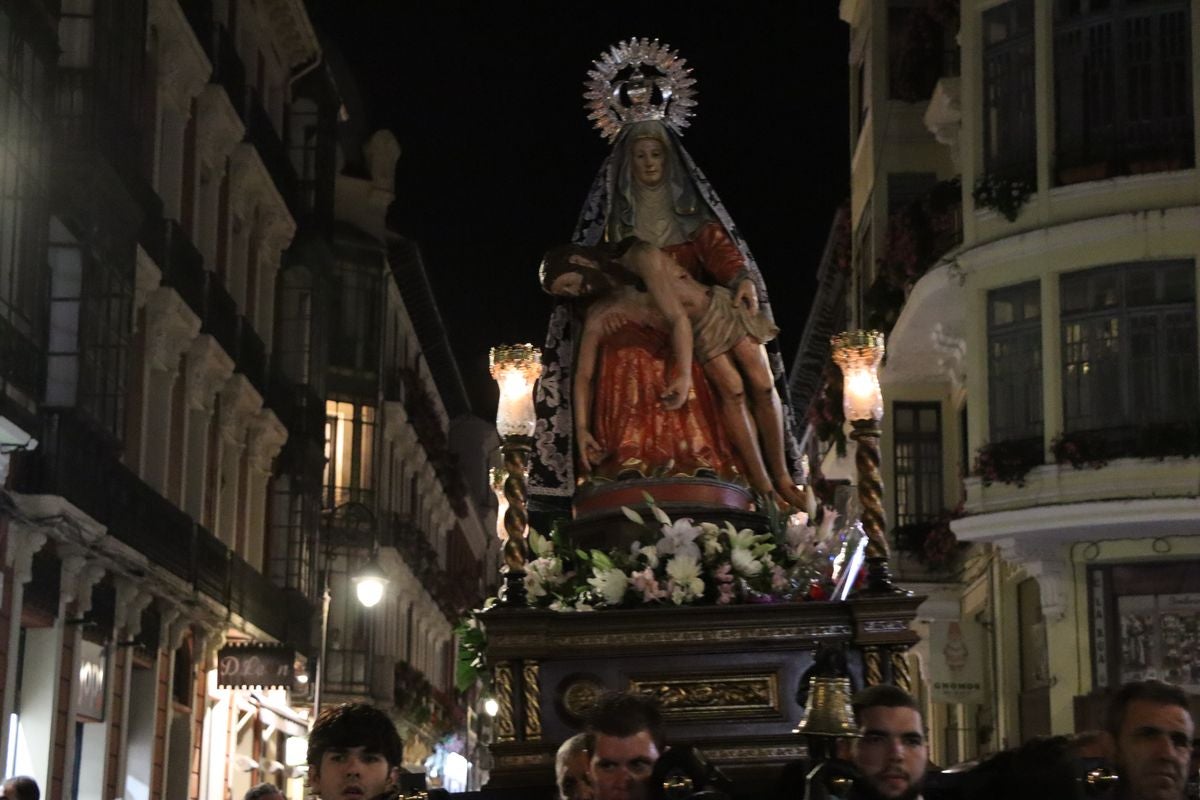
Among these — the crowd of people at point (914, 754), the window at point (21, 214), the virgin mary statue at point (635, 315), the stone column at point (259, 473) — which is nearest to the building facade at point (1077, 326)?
the window at point (21, 214)

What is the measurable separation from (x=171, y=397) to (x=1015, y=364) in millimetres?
11991

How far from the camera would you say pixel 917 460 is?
1225 inches

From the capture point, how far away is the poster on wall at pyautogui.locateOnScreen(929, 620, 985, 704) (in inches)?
1126

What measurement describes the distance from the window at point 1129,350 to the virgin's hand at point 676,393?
37.5 ft

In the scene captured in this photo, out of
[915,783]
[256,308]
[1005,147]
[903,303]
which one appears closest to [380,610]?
[256,308]

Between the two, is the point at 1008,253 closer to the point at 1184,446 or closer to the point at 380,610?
the point at 1184,446

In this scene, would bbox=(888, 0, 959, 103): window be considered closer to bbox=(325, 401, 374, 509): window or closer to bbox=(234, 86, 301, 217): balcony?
bbox=(234, 86, 301, 217): balcony

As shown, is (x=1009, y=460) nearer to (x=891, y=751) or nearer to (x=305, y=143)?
(x=891, y=751)

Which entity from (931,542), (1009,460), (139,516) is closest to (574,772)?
(1009,460)

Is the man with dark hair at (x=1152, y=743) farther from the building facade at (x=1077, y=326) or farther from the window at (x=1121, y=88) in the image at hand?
the window at (x=1121, y=88)

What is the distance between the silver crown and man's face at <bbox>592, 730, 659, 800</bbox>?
7.02 metres

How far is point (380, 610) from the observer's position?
53.1 metres

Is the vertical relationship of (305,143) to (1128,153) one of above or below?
above

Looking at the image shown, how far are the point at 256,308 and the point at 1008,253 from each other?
16.6m
